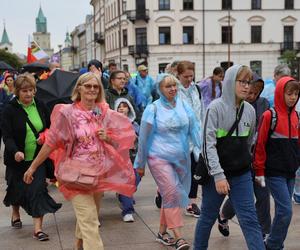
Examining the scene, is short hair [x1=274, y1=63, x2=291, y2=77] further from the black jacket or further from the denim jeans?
the black jacket

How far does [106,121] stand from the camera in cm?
490

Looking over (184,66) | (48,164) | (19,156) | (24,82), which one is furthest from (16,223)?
(184,66)

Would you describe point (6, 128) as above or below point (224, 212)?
above

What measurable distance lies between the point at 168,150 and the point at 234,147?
1125 mm

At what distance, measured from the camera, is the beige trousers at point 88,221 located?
452cm

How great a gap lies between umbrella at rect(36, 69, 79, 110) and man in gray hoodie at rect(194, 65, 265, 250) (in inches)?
156

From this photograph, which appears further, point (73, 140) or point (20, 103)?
point (20, 103)

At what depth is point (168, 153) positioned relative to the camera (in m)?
5.43

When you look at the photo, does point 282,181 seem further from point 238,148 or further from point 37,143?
point 37,143

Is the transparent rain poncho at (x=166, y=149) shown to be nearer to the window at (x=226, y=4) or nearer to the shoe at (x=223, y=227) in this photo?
the shoe at (x=223, y=227)

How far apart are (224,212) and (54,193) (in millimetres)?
3616

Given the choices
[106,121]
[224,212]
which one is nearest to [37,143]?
[106,121]

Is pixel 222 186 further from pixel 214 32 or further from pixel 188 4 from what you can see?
pixel 188 4

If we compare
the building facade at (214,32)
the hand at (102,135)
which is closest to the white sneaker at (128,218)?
the hand at (102,135)
